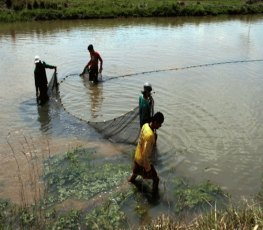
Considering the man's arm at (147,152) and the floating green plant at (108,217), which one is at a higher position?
the man's arm at (147,152)

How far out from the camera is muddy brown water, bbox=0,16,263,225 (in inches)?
324

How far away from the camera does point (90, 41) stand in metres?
21.2

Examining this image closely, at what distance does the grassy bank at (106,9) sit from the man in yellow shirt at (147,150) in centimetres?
2367

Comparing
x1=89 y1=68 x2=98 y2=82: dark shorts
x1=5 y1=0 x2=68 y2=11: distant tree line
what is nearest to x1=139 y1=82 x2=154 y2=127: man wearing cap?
x1=89 y1=68 x2=98 y2=82: dark shorts

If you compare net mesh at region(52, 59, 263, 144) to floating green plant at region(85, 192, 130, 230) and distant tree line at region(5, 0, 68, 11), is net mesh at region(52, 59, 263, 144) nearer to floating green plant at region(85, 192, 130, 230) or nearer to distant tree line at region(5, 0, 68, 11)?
floating green plant at region(85, 192, 130, 230)

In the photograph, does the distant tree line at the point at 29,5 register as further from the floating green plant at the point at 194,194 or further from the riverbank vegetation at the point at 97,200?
the floating green plant at the point at 194,194

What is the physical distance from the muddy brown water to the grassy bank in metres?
4.32

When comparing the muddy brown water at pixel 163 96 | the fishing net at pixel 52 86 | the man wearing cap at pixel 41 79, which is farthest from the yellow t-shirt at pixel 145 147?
the fishing net at pixel 52 86

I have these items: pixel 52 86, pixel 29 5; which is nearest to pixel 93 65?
pixel 52 86

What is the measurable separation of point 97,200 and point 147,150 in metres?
1.39

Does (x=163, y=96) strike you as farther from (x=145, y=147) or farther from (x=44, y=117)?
(x=145, y=147)

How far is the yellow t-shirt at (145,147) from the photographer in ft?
19.7

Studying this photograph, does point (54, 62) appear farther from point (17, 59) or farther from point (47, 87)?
point (47, 87)

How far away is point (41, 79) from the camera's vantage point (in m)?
11.0
